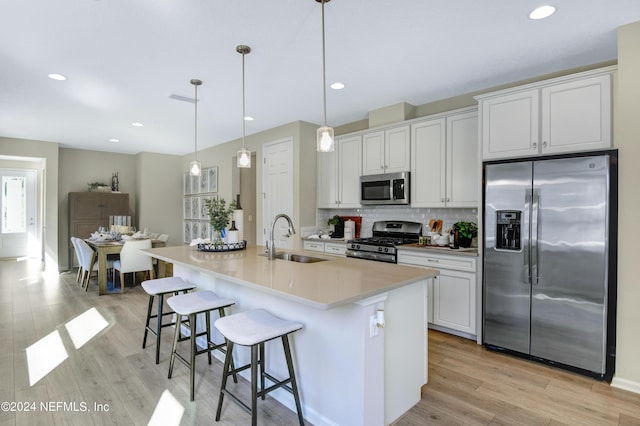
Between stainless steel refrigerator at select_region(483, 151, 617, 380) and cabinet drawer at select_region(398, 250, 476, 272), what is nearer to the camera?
stainless steel refrigerator at select_region(483, 151, 617, 380)

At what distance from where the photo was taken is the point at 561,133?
9.13ft

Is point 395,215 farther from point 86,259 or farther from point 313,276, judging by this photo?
point 86,259

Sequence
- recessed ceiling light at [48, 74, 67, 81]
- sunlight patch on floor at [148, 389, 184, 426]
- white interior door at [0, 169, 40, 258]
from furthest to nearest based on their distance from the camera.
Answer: white interior door at [0, 169, 40, 258], recessed ceiling light at [48, 74, 67, 81], sunlight patch on floor at [148, 389, 184, 426]

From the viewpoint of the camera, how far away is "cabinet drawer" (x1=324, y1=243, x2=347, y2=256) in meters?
4.41

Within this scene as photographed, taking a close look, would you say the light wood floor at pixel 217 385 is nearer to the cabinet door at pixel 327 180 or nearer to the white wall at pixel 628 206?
the white wall at pixel 628 206

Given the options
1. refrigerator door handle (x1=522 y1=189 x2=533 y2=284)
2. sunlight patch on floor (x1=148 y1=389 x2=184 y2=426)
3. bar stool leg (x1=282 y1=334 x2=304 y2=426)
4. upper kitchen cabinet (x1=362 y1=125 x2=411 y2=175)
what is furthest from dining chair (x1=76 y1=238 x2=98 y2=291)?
refrigerator door handle (x1=522 y1=189 x2=533 y2=284)

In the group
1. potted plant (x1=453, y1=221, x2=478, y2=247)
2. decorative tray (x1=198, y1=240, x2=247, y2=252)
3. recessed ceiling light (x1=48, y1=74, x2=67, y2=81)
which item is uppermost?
recessed ceiling light (x1=48, y1=74, x2=67, y2=81)

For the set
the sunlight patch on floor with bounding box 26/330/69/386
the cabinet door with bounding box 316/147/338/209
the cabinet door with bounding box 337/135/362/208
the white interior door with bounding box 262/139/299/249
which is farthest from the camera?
the white interior door with bounding box 262/139/299/249

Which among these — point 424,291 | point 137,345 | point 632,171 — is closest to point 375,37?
point 424,291

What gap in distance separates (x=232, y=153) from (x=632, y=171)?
574 centimetres

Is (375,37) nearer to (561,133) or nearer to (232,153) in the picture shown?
(561,133)

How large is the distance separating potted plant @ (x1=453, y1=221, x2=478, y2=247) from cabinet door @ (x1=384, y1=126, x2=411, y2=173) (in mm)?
955

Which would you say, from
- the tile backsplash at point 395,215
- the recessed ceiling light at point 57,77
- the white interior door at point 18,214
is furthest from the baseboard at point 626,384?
the white interior door at point 18,214

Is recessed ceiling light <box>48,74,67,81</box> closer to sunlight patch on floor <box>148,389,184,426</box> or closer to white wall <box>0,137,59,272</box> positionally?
sunlight patch on floor <box>148,389,184,426</box>
